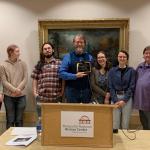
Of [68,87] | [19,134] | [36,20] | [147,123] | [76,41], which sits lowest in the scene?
[147,123]

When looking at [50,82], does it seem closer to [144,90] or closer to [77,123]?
[144,90]

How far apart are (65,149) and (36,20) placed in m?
2.82

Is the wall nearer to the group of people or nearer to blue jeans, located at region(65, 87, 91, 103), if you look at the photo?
the group of people

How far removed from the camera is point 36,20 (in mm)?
4441

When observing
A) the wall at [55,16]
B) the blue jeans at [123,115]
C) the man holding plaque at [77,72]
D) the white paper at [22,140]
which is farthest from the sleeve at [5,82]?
the white paper at [22,140]

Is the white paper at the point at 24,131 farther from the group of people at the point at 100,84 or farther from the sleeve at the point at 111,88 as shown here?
the sleeve at the point at 111,88

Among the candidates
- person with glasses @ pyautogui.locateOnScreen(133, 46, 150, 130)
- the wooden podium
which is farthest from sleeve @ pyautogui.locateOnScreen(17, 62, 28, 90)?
the wooden podium

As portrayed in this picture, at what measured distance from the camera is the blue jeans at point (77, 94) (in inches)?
133

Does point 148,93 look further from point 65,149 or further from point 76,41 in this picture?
point 65,149

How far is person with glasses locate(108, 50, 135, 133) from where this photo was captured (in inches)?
149

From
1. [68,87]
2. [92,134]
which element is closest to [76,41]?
[68,87]

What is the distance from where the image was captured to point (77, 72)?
3.21 meters

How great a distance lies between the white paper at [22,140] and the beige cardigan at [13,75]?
1980mm

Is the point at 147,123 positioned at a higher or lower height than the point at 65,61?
lower
